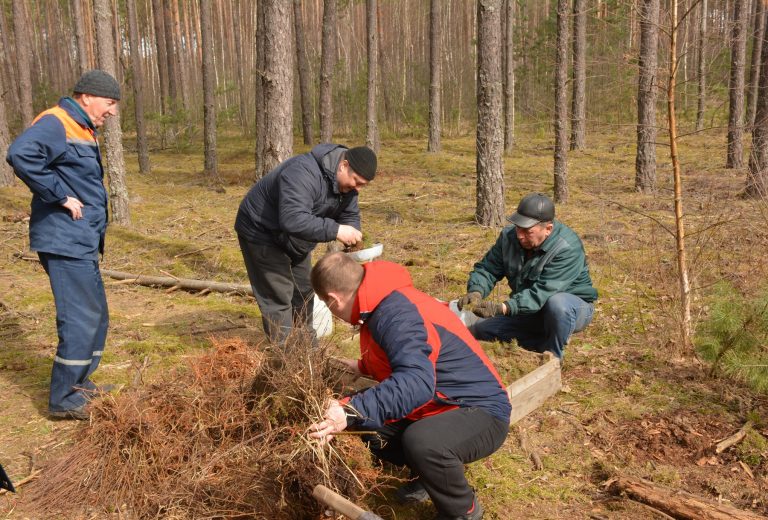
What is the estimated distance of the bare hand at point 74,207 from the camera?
3648 mm

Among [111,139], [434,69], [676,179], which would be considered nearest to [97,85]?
[676,179]

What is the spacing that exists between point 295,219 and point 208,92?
13092mm

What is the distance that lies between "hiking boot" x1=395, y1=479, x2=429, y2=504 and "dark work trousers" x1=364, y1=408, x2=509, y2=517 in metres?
0.36

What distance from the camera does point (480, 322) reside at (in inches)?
195

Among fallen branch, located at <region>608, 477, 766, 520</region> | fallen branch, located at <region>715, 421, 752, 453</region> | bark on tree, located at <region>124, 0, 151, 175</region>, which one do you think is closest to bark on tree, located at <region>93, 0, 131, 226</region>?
bark on tree, located at <region>124, 0, 151, 175</region>

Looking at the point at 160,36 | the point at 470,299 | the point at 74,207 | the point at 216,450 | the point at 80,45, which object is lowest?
the point at 216,450

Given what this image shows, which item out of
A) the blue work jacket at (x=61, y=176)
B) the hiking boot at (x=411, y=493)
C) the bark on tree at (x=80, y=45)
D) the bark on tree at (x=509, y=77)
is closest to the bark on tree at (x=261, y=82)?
the blue work jacket at (x=61, y=176)

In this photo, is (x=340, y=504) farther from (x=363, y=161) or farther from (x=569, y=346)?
(x=569, y=346)

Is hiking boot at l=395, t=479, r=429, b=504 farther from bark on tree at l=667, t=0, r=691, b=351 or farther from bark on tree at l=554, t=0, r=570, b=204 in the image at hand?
bark on tree at l=554, t=0, r=570, b=204

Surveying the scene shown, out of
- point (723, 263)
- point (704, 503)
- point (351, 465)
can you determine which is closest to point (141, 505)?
point (351, 465)

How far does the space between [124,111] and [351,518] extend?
26.5 metres

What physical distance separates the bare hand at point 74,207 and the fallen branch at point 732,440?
13.1ft

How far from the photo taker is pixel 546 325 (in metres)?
4.46

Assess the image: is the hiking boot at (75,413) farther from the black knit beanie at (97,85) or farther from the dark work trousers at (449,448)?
the dark work trousers at (449,448)
